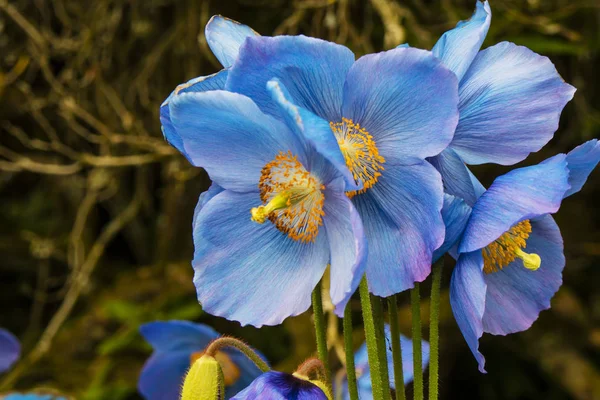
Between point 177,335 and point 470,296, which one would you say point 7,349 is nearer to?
point 177,335

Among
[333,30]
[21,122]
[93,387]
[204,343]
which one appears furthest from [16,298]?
[204,343]

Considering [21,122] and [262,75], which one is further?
[21,122]

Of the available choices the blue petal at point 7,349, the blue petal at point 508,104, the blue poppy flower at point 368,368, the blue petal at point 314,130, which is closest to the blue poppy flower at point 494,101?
the blue petal at point 508,104

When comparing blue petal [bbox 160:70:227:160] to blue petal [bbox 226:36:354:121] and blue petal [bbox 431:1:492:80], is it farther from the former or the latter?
blue petal [bbox 431:1:492:80]

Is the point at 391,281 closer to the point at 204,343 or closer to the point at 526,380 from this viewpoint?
the point at 204,343

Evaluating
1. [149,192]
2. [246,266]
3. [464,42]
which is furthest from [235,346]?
[149,192]

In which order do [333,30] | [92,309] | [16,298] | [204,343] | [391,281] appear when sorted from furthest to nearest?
1. [16,298]
2. [92,309]
3. [333,30]
4. [204,343]
5. [391,281]

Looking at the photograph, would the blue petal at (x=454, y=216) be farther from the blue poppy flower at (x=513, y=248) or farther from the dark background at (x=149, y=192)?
the dark background at (x=149, y=192)
